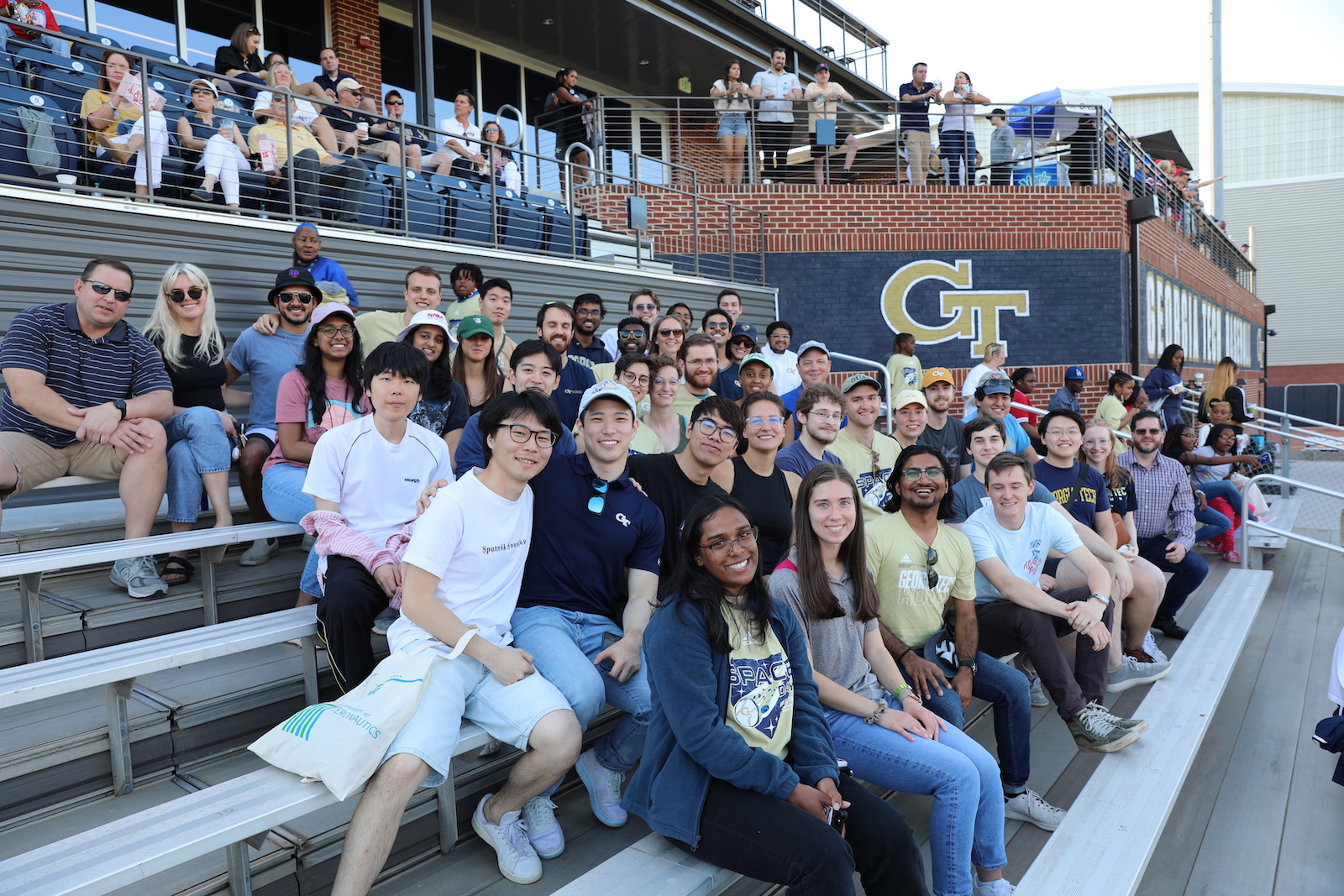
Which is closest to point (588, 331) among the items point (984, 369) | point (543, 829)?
point (543, 829)

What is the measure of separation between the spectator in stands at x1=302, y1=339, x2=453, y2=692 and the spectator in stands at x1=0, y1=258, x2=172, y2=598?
0.98 metres

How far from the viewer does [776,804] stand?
2299 mm

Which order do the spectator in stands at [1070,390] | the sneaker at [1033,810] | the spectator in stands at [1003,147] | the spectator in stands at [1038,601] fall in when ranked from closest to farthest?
the sneaker at [1033,810], the spectator in stands at [1038,601], the spectator in stands at [1070,390], the spectator in stands at [1003,147]

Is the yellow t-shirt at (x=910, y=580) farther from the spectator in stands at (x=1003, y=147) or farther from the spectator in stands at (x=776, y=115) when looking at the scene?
the spectator in stands at (x=1003, y=147)

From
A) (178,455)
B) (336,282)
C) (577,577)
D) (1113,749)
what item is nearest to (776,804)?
(577,577)

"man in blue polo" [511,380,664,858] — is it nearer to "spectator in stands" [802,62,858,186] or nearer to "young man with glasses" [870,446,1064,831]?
"young man with glasses" [870,446,1064,831]

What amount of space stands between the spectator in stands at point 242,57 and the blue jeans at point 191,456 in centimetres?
464

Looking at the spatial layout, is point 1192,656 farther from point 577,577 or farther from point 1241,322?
point 1241,322

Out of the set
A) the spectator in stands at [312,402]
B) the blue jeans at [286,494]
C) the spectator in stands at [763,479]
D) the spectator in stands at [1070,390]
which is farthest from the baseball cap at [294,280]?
the spectator in stands at [1070,390]

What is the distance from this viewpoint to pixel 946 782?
8.70ft

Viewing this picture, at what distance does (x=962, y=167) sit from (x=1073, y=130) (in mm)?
1939

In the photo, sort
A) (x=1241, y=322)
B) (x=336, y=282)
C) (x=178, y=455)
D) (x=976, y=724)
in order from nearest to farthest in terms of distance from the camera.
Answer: (x=178, y=455) → (x=976, y=724) → (x=336, y=282) → (x=1241, y=322)

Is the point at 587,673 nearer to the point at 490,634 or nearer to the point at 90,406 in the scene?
the point at 490,634

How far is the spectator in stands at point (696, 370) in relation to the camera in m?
4.76
